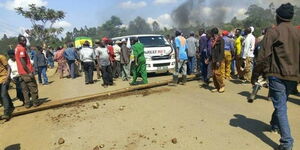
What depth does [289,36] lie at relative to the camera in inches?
175

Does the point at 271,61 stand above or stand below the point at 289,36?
below

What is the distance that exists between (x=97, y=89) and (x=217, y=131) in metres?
6.58

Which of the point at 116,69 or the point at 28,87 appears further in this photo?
the point at 116,69

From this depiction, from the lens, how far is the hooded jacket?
4.40 metres

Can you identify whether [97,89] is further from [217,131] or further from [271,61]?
[271,61]

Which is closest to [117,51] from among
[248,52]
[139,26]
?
[248,52]

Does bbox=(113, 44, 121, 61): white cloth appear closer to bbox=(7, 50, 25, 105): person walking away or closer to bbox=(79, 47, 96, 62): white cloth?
bbox=(79, 47, 96, 62): white cloth

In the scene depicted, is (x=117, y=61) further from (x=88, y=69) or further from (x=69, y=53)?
(x=69, y=53)

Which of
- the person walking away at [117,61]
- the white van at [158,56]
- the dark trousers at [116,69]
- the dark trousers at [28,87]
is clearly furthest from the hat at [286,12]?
the dark trousers at [116,69]

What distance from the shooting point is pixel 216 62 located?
331 inches

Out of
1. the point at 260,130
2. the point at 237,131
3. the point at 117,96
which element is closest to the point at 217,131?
the point at 237,131

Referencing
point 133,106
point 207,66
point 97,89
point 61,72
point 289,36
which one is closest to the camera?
point 289,36

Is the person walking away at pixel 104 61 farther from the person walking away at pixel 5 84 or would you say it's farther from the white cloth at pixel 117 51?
the person walking away at pixel 5 84

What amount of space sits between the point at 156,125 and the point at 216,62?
3.20 m
